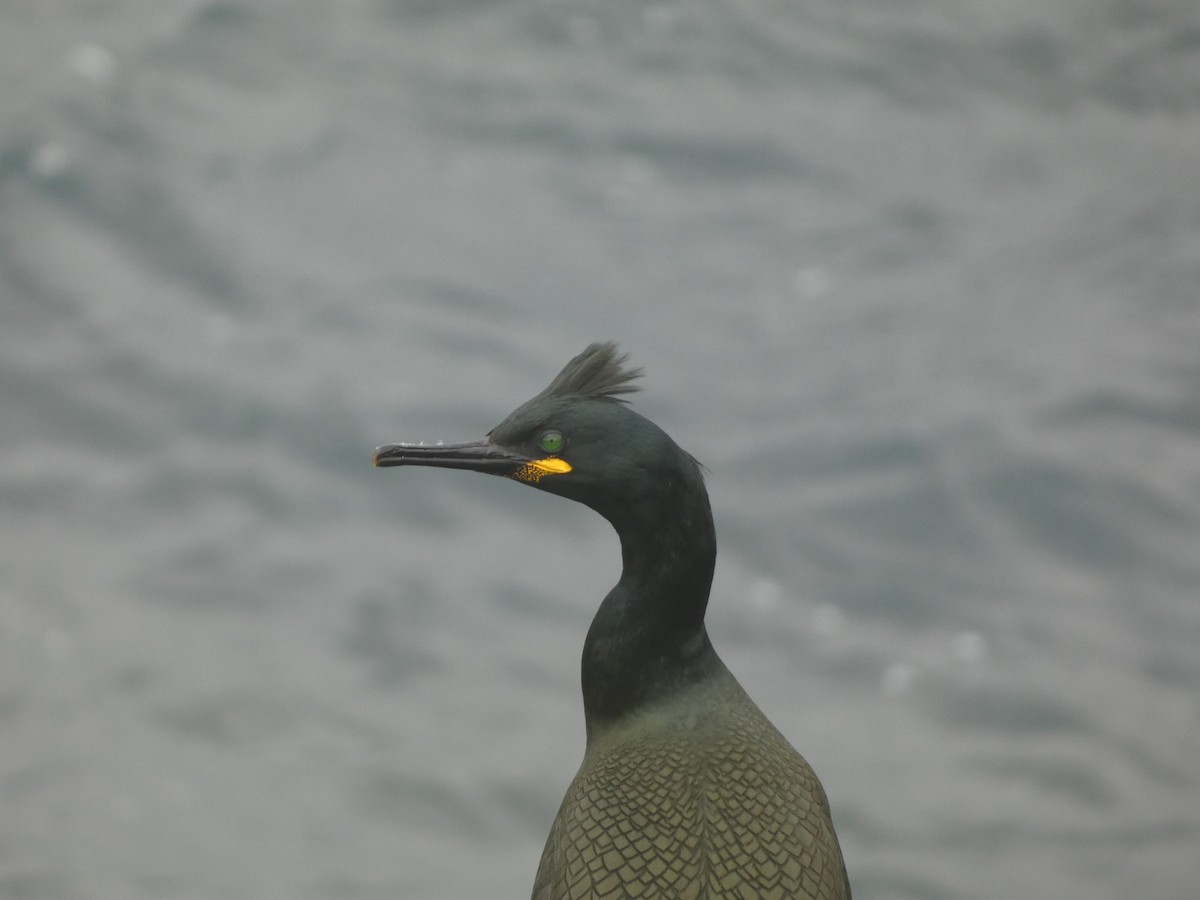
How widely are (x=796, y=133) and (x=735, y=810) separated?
27.8 feet

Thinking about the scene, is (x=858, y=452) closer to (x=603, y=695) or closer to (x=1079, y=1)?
(x=1079, y=1)

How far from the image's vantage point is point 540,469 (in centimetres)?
379

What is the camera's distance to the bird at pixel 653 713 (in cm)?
354

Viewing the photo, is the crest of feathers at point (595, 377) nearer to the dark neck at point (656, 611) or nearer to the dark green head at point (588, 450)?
the dark green head at point (588, 450)

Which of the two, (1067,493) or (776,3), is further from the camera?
(776,3)

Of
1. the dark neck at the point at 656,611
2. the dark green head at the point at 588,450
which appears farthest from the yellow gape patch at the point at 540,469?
the dark neck at the point at 656,611

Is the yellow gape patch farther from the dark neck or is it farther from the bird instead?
the dark neck

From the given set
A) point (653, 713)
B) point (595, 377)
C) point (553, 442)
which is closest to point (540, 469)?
point (553, 442)

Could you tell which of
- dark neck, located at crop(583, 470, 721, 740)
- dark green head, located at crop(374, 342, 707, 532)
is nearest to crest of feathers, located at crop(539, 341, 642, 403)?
dark green head, located at crop(374, 342, 707, 532)

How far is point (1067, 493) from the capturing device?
9906mm

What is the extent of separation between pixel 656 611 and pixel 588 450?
1.35 ft

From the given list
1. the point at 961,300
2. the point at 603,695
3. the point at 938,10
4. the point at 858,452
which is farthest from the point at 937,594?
the point at 603,695

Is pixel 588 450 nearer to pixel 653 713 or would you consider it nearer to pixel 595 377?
pixel 595 377

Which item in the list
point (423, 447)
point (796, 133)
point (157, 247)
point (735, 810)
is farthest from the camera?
point (796, 133)
